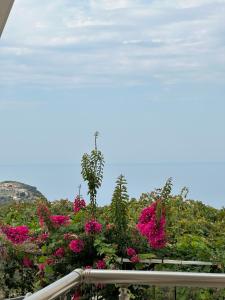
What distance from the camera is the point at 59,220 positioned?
177 inches

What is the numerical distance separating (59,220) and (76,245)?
319 mm

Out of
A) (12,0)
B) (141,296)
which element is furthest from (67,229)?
(12,0)

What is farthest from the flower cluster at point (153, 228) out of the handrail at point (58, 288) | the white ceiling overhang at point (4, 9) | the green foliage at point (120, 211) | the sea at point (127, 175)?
the white ceiling overhang at point (4, 9)

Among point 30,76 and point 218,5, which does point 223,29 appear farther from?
point 30,76

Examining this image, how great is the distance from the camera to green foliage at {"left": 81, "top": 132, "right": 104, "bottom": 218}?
14.8 feet

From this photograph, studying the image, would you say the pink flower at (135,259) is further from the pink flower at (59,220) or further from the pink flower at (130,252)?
the pink flower at (59,220)

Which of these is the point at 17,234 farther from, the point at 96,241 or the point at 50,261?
the point at 96,241

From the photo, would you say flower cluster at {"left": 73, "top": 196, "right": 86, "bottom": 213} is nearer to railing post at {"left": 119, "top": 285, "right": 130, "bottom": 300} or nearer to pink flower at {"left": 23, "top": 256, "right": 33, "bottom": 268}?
pink flower at {"left": 23, "top": 256, "right": 33, "bottom": 268}

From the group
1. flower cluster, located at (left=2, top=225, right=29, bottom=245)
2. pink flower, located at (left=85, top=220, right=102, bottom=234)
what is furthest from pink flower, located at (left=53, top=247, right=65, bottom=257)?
flower cluster, located at (left=2, top=225, right=29, bottom=245)

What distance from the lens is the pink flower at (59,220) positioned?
14.7 ft

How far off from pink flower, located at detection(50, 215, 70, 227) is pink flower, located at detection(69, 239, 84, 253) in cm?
26

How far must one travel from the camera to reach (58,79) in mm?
6367

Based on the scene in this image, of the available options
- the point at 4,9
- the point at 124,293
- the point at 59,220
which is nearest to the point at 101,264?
the point at 59,220

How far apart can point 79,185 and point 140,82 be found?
2.09 meters
